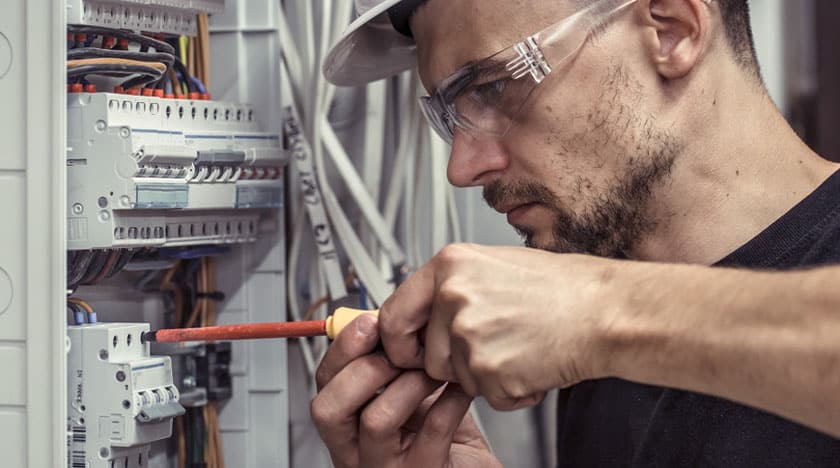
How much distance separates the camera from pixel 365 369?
1150mm

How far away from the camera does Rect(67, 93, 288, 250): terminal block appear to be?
49.6 inches

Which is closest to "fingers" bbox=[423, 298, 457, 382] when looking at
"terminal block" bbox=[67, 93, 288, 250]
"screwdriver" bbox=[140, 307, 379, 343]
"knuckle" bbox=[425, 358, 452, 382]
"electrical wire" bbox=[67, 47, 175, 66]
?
"knuckle" bbox=[425, 358, 452, 382]

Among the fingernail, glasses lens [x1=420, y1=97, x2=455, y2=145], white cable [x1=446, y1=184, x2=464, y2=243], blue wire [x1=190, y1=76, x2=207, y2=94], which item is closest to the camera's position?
the fingernail

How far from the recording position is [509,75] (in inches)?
50.2

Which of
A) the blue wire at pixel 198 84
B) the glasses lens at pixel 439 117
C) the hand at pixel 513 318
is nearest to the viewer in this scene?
the hand at pixel 513 318

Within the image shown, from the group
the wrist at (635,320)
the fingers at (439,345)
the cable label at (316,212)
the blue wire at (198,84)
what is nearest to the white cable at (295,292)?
the cable label at (316,212)

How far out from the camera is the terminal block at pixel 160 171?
1259 mm

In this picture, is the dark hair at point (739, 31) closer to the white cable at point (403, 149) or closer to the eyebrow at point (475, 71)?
the eyebrow at point (475, 71)

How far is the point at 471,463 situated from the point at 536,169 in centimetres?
40

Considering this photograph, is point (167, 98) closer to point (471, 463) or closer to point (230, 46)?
point (230, 46)

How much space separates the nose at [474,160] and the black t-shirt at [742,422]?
0.30 metres

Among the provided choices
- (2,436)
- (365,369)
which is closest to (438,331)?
(365,369)

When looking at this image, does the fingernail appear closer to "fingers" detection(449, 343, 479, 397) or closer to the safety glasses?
"fingers" detection(449, 343, 479, 397)

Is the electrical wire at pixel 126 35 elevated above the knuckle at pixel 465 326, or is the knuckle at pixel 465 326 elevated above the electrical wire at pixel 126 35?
the electrical wire at pixel 126 35
